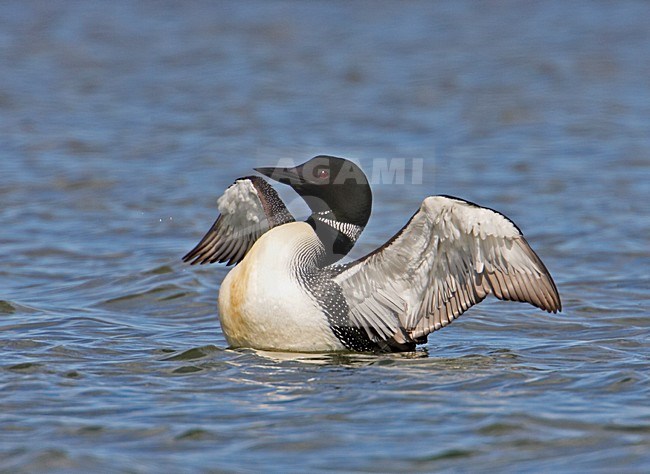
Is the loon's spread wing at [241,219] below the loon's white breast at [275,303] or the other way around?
the other way around

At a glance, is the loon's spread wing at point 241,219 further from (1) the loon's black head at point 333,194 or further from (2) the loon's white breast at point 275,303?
(2) the loon's white breast at point 275,303

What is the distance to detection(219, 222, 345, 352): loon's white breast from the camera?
746 centimetres

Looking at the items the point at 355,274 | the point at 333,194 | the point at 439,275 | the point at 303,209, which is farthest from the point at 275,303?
the point at 303,209

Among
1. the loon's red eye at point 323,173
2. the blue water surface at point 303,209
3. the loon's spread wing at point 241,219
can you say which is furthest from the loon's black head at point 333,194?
the blue water surface at point 303,209

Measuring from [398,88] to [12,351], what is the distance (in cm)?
1154

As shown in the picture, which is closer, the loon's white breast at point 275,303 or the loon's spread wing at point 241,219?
the loon's white breast at point 275,303

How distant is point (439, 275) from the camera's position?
7.74 meters

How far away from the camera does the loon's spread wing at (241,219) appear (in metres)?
8.12

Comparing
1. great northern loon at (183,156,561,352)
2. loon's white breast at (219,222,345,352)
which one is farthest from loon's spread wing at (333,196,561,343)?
loon's white breast at (219,222,345,352)

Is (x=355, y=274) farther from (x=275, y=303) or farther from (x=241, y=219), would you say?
(x=241, y=219)

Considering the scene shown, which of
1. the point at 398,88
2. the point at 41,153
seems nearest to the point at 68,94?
the point at 41,153

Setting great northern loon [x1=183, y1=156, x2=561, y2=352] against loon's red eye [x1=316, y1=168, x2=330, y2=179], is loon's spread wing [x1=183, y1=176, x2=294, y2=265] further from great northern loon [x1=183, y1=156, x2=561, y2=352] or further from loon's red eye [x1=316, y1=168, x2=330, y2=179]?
loon's red eye [x1=316, y1=168, x2=330, y2=179]

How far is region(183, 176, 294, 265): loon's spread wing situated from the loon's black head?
18 cm

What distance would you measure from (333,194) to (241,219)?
2.63 ft
